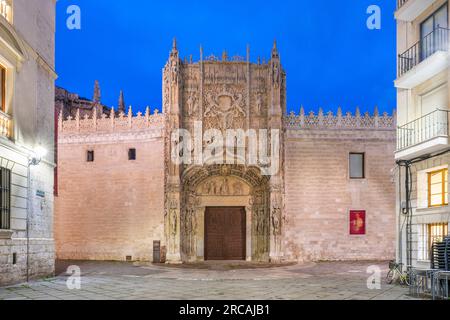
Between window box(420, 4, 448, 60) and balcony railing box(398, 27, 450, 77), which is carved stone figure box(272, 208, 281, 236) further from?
window box(420, 4, 448, 60)

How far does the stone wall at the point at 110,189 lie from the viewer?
26516 mm

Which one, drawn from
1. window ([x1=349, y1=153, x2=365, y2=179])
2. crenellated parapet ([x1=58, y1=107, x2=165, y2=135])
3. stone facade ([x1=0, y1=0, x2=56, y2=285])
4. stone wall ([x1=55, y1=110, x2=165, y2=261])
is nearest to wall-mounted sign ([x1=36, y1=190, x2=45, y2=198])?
stone facade ([x1=0, y1=0, x2=56, y2=285])

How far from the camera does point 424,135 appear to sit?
15562 millimetres

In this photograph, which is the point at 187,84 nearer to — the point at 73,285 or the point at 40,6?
the point at 40,6

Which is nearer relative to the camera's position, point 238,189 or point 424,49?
point 424,49

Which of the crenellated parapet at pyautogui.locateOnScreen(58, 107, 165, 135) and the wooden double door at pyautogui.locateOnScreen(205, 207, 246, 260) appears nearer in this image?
the crenellated parapet at pyautogui.locateOnScreen(58, 107, 165, 135)

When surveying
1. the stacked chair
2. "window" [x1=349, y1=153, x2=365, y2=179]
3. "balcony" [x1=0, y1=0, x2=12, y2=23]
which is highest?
"balcony" [x1=0, y1=0, x2=12, y2=23]

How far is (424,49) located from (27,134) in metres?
12.5

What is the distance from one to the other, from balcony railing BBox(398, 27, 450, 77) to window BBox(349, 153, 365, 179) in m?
10.8

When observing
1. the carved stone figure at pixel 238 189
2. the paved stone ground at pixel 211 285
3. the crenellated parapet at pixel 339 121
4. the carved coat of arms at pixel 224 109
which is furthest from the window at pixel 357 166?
the carved coat of arms at pixel 224 109

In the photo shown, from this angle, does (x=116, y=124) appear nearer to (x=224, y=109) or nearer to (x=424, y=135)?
(x=224, y=109)

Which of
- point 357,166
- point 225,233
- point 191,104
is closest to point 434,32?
point 357,166

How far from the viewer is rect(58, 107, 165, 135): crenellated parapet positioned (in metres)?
26.9

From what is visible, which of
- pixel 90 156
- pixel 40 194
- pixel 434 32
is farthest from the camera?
pixel 90 156
